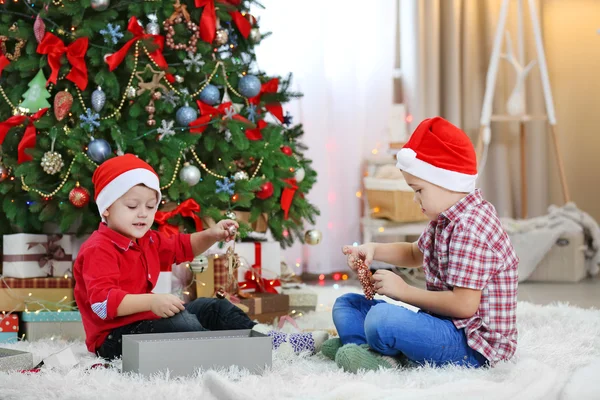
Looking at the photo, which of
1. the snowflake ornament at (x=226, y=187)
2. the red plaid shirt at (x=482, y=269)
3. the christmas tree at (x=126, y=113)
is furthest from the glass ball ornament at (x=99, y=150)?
the red plaid shirt at (x=482, y=269)

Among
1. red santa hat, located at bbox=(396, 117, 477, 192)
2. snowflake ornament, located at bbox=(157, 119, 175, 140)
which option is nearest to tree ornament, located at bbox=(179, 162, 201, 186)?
snowflake ornament, located at bbox=(157, 119, 175, 140)

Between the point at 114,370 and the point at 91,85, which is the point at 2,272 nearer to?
the point at 91,85

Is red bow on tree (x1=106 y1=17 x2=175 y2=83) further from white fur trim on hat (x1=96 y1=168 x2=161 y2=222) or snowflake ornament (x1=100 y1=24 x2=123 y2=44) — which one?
white fur trim on hat (x1=96 y1=168 x2=161 y2=222)

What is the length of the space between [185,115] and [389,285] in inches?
38.2

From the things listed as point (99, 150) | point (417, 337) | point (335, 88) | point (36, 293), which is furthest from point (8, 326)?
point (335, 88)

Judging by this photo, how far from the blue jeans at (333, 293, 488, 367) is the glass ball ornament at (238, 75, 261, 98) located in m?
1.06

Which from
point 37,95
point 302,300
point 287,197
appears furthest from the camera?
point 302,300

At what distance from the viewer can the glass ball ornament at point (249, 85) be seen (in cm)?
242

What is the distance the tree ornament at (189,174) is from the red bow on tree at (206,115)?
12 centimetres

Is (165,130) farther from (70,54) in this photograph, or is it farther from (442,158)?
(442,158)

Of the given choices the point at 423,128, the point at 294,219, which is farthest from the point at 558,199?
the point at 423,128

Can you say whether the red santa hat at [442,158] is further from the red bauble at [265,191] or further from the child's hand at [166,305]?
the red bauble at [265,191]

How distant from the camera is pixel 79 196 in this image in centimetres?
215

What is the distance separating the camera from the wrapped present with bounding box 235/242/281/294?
2.45 m
